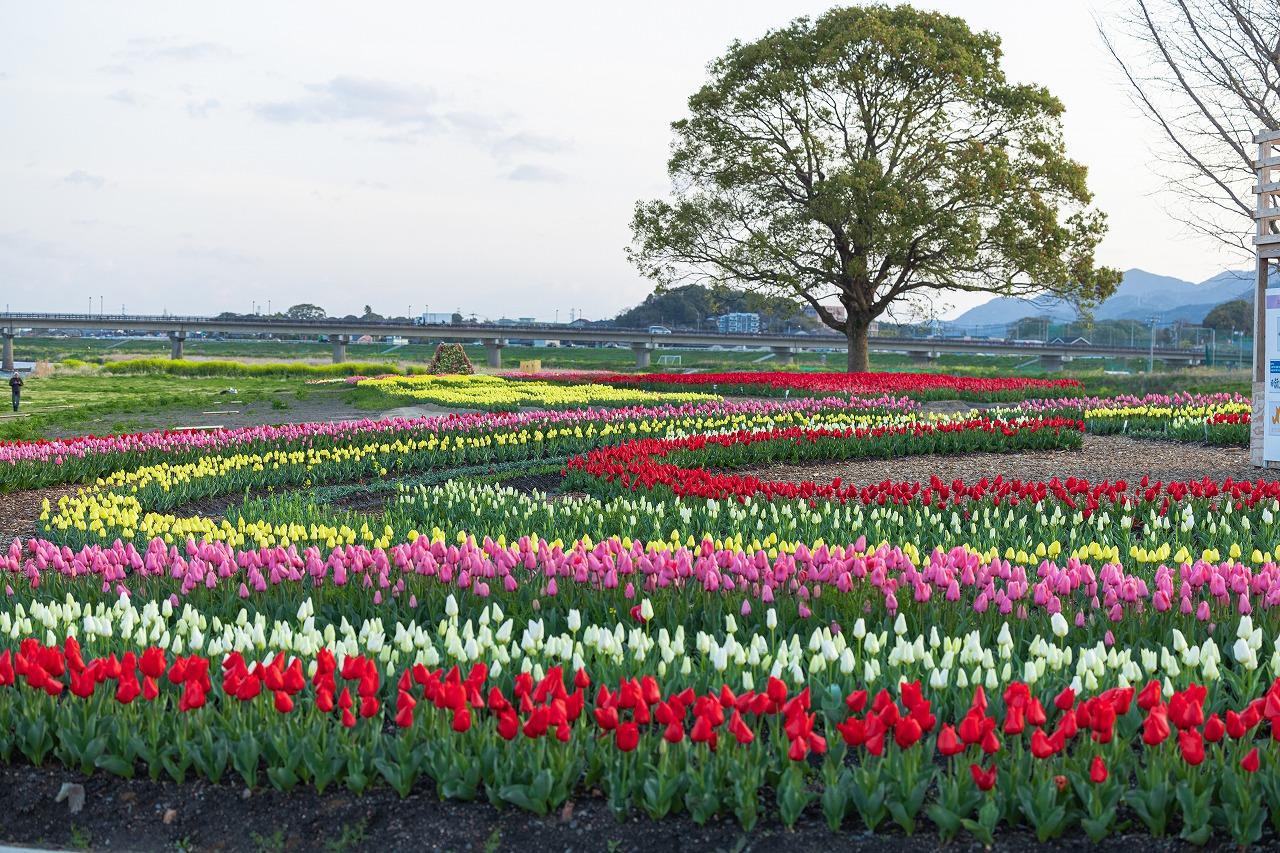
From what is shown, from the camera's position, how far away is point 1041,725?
423 centimetres

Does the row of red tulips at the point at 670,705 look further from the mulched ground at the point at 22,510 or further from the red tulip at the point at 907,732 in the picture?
the mulched ground at the point at 22,510

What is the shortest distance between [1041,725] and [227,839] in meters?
2.85

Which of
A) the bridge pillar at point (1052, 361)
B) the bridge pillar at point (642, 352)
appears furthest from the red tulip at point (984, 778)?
the bridge pillar at point (1052, 361)

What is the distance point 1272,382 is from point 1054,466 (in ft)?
7.64

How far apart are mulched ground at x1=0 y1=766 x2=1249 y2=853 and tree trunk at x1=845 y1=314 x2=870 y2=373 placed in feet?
111

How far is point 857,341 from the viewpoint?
3741cm

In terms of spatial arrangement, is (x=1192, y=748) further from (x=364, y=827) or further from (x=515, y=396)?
(x=515, y=396)

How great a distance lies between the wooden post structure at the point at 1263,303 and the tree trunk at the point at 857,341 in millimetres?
23973

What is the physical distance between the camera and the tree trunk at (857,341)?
3706cm

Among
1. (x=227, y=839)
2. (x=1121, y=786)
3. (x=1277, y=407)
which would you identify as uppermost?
(x=1277, y=407)

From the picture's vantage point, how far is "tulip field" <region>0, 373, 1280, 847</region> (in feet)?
12.4

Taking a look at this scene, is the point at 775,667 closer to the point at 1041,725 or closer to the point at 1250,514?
the point at 1041,725

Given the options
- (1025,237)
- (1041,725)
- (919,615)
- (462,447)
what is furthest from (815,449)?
(1025,237)

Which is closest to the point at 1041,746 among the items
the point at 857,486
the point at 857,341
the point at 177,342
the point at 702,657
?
the point at 702,657
